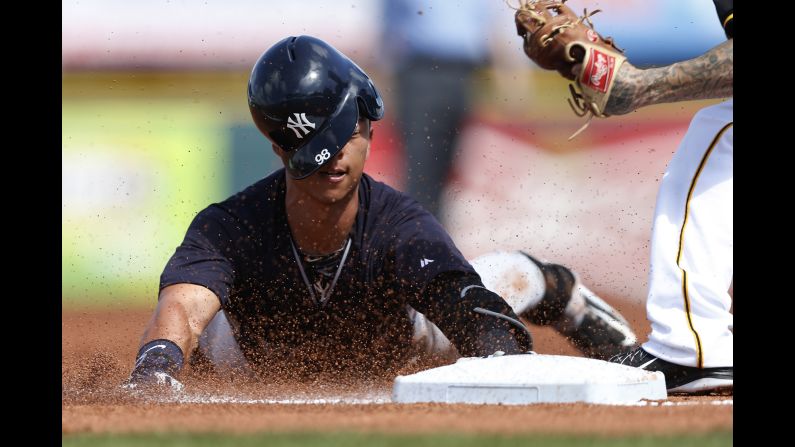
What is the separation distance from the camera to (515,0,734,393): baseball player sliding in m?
3.30

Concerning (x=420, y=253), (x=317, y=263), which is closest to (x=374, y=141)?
(x=317, y=263)

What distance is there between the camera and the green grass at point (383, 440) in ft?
6.95

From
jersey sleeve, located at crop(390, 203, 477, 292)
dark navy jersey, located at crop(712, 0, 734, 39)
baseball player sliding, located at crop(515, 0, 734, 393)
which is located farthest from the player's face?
dark navy jersey, located at crop(712, 0, 734, 39)

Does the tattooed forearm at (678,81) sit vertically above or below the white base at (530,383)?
above

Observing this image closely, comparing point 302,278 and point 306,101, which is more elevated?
point 306,101

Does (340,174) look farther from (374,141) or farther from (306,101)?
(374,141)

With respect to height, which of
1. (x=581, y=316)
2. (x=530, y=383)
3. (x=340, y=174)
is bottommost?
(x=581, y=316)

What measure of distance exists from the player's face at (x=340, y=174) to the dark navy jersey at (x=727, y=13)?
1306 mm

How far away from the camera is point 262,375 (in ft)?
13.4

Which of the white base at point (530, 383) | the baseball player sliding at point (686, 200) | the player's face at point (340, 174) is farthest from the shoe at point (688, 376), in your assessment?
the player's face at point (340, 174)

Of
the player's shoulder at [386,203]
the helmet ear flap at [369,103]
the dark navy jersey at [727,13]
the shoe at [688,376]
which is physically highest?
the dark navy jersey at [727,13]

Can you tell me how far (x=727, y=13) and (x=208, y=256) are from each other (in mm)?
1966

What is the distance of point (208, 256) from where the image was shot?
383cm

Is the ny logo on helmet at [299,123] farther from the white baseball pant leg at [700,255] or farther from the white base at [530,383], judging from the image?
the white baseball pant leg at [700,255]
